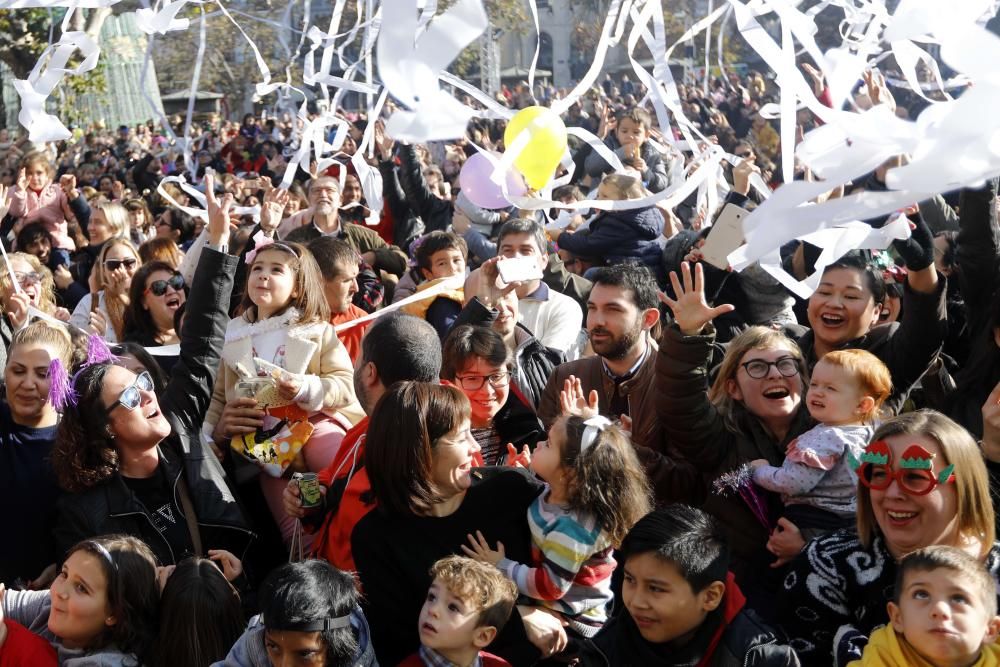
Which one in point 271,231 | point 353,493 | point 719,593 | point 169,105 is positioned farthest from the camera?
point 169,105

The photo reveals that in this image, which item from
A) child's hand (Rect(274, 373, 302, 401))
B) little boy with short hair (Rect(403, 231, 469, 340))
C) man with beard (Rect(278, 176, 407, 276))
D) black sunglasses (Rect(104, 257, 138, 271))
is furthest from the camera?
man with beard (Rect(278, 176, 407, 276))

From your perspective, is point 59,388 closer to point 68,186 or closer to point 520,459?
point 520,459

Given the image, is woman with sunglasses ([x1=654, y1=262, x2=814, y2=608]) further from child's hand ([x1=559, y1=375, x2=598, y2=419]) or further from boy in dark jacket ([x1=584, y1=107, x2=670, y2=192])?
boy in dark jacket ([x1=584, y1=107, x2=670, y2=192])

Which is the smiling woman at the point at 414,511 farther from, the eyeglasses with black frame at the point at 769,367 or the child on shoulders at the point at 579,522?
the eyeglasses with black frame at the point at 769,367

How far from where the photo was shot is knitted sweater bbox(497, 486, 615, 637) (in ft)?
9.39

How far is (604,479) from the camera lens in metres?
2.89

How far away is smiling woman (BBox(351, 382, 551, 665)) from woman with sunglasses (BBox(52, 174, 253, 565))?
0.67m

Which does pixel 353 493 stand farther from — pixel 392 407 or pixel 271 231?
pixel 271 231

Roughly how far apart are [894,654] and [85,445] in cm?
222

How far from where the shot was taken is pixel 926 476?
8.73 ft

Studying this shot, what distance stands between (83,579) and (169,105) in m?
29.4

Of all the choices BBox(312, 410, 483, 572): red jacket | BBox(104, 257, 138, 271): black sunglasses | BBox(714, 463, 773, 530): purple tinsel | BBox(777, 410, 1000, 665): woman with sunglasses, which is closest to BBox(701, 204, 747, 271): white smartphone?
BBox(714, 463, 773, 530): purple tinsel

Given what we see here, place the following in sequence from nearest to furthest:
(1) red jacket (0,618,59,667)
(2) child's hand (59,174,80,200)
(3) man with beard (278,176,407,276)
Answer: (1) red jacket (0,618,59,667)
(3) man with beard (278,176,407,276)
(2) child's hand (59,174,80,200)

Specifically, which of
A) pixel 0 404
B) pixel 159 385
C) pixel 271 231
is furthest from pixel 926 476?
pixel 271 231
